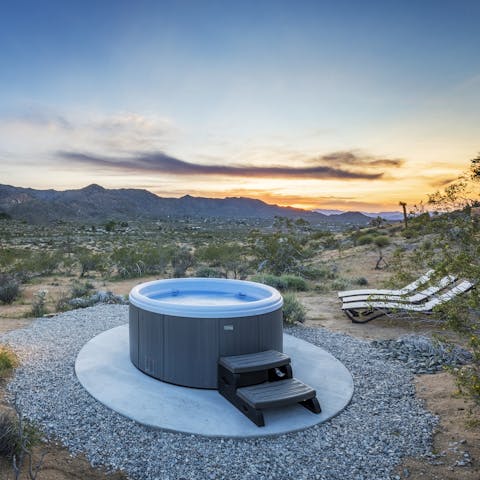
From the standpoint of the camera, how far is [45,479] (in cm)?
316

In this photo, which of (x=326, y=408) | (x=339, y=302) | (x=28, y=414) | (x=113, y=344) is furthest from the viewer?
(x=339, y=302)

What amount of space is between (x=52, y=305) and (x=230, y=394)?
7.55 metres

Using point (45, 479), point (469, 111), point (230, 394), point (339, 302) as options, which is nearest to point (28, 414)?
point (45, 479)

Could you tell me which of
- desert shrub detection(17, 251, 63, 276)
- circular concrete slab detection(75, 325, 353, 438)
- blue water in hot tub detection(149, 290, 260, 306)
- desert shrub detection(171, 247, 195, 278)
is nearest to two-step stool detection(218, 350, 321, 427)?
circular concrete slab detection(75, 325, 353, 438)

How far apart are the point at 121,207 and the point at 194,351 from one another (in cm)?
10350

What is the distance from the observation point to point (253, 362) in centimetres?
466

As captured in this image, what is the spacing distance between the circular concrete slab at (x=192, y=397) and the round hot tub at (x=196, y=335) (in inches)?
7.6

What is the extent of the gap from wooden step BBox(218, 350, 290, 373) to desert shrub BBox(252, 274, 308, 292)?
7221 millimetres

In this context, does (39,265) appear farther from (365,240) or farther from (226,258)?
(365,240)

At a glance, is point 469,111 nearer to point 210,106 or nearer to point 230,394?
point 210,106

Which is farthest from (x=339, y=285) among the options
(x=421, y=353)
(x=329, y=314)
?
(x=421, y=353)

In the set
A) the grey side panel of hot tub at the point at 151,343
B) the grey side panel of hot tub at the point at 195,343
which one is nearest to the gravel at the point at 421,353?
the grey side panel of hot tub at the point at 195,343

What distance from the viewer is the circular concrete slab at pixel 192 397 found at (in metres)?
4.09

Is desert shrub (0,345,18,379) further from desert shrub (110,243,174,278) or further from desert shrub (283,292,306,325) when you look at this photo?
desert shrub (110,243,174,278)
